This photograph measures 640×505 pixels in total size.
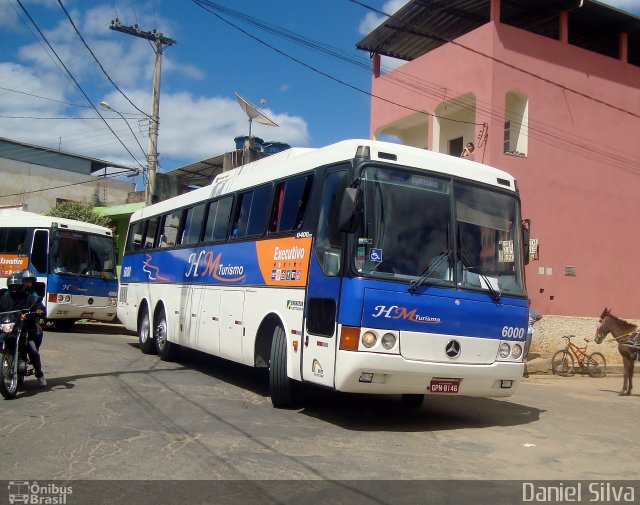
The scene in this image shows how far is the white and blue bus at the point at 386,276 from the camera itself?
285 inches

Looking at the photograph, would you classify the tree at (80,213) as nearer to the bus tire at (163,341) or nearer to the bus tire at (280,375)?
the bus tire at (163,341)

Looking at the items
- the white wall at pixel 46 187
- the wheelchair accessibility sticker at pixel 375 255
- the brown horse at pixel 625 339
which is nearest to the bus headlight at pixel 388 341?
the wheelchair accessibility sticker at pixel 375 255

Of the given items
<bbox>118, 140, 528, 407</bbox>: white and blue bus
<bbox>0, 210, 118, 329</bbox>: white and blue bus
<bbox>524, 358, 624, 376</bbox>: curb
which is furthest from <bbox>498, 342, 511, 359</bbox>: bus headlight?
<bbox>0, 210, 118, 329</bbox>: white and blue bus

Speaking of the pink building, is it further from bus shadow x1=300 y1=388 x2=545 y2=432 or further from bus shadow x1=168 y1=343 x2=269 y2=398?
bus shadow x1=168 y1=343 x2=269 y2=398

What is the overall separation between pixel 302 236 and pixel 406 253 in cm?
155

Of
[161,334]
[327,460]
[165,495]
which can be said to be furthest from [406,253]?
[161,334]

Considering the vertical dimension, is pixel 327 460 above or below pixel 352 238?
below

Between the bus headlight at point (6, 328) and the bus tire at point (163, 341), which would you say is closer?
the bus headlight at point (6, 328)

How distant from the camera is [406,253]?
7457mm

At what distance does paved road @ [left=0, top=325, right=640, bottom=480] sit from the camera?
5.84 m

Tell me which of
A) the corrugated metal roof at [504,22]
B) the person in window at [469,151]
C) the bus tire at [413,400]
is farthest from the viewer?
the corrugated metal roof at [504,22]

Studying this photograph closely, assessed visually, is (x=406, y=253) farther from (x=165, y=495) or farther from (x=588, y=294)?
(x=588, y=294)

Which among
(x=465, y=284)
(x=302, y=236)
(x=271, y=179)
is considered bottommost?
(x=465, y=284)

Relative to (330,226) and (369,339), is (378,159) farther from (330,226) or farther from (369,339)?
(369,339)
